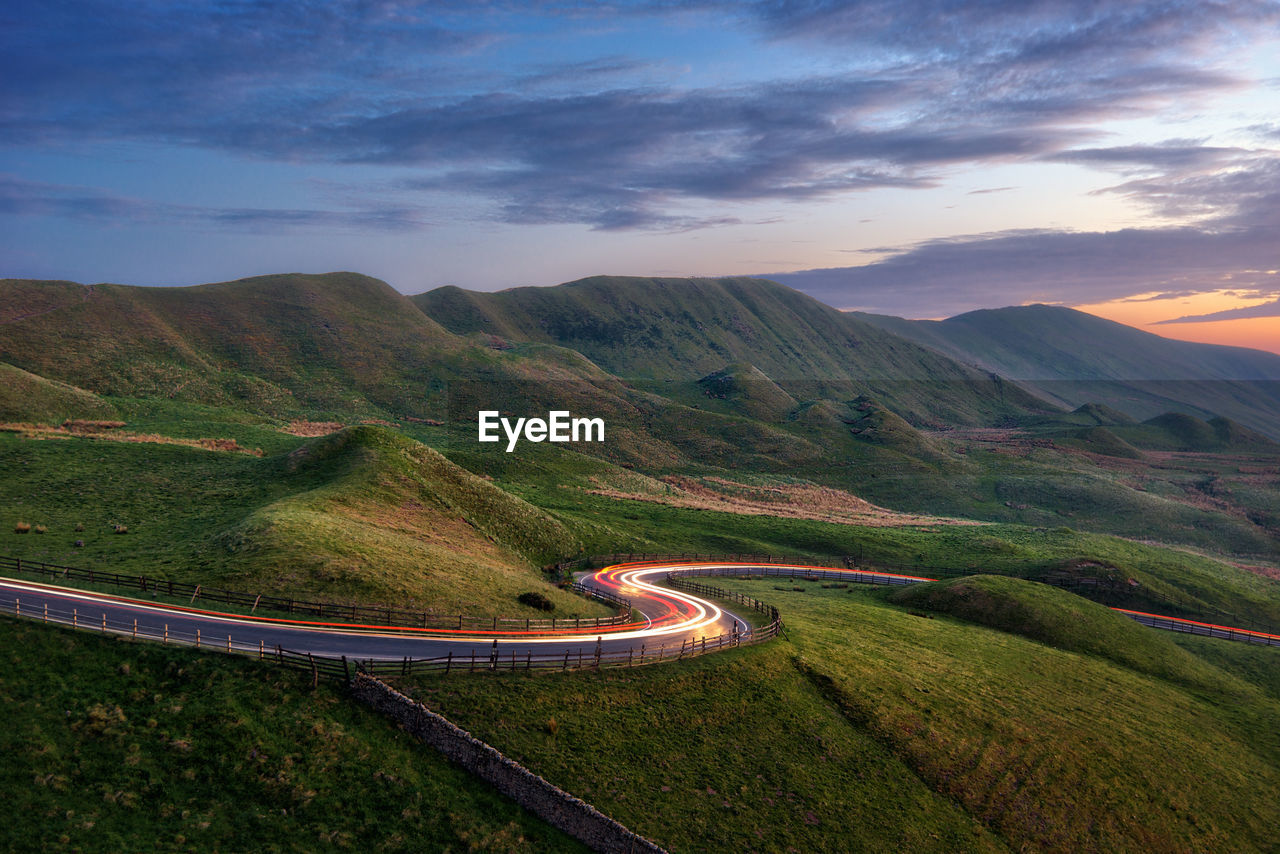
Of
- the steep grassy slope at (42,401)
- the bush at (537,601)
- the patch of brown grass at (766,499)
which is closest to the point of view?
the bush at (537,601)

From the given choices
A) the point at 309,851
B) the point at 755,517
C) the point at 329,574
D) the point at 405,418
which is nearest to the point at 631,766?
the point at 309,851

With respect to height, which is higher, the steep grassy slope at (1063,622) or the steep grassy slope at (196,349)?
the steep grassy slope at (196,349)

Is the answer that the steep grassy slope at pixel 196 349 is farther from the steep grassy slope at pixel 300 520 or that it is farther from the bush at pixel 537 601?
the bush at pixel 537 601

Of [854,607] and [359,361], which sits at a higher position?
[359,361]

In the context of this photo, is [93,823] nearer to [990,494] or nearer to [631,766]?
[631,766]

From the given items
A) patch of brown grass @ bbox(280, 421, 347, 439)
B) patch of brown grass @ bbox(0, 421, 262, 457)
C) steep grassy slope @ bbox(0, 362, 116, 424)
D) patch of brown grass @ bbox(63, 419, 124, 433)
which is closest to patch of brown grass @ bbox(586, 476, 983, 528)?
patch of brown grass @ bbox(280, 421, 347, 439)

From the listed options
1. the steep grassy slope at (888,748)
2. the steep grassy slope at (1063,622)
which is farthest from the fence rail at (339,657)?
the steep grassy slope at (1063,622)

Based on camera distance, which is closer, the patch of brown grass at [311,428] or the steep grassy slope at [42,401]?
the steep grassy slope at [42,401]
